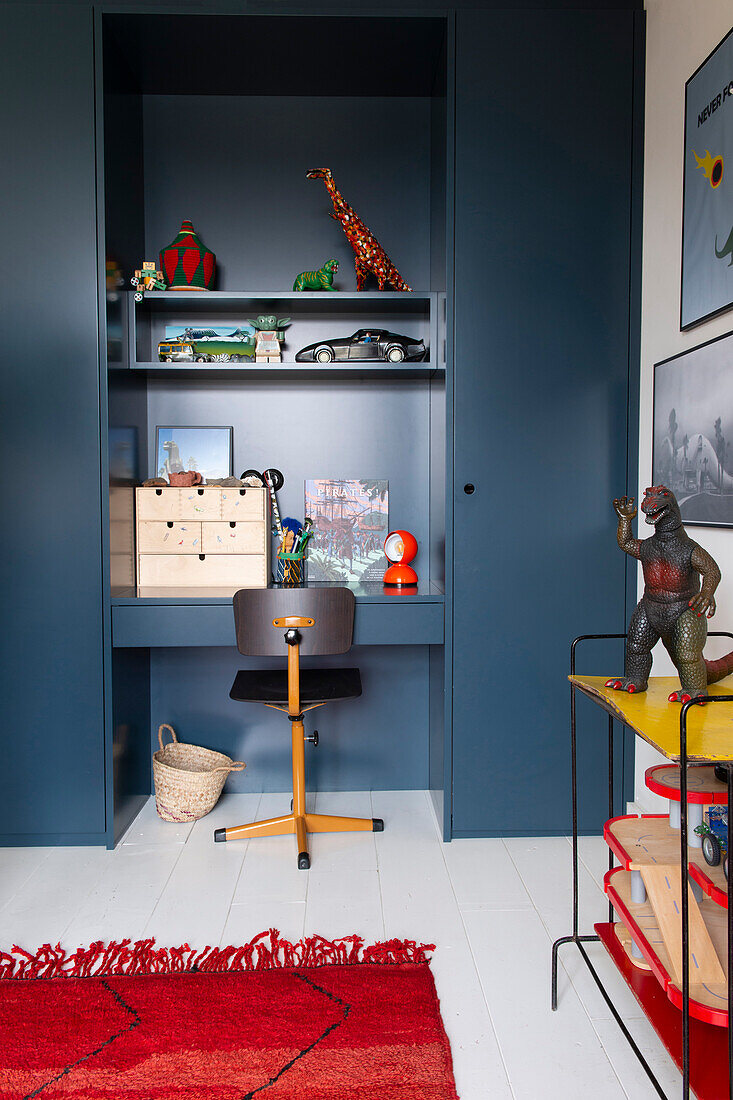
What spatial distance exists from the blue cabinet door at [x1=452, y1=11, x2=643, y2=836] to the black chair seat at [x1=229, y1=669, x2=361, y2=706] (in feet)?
1.14

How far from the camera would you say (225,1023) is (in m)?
1.56

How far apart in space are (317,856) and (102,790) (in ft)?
2.32

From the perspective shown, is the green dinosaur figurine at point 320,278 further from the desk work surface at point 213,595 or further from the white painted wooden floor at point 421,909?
the white painted wooden floor at point 421,909

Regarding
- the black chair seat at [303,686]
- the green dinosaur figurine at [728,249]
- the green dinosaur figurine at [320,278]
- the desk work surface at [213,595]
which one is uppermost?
the green dinosaur figurine at [320,278]

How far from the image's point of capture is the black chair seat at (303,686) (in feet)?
7.36

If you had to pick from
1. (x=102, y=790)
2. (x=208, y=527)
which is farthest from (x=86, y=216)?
(x=102, y=790)

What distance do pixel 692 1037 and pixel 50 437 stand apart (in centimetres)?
218

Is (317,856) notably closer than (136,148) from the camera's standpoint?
Yes

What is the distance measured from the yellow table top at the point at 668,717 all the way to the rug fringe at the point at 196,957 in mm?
802

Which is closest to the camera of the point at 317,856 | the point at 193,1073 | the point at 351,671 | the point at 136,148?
the point at 193,1073

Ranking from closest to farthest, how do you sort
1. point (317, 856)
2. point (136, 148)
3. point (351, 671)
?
point (317, 856)
point (351, 671)
point (136, 148)

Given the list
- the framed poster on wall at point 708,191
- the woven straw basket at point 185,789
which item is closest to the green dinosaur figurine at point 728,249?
the framed poster on wall at point 708,191

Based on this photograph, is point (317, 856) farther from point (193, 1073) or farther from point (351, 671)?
point (193, 1073)

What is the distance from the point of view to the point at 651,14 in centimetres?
228
